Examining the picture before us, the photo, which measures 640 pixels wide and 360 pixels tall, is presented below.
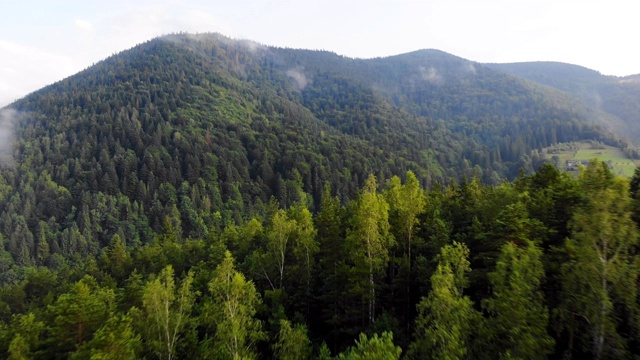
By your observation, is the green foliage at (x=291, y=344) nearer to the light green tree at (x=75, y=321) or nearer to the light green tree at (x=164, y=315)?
the light green tree at (x=164, y=315)

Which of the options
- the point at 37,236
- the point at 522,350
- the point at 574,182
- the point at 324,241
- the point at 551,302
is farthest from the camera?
the point at 37,236

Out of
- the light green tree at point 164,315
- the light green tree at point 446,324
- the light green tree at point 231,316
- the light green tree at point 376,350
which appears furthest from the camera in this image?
the light green tree at point 164,315

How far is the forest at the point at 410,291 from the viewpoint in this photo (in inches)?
934

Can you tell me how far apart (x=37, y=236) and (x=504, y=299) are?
18909 cm

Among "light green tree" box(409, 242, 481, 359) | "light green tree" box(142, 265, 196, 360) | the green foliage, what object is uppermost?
"light green tree" box(409, 242, 481, 359)


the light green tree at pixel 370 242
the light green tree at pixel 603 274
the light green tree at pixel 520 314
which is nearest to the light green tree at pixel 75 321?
the light green tree at pixel 370 242

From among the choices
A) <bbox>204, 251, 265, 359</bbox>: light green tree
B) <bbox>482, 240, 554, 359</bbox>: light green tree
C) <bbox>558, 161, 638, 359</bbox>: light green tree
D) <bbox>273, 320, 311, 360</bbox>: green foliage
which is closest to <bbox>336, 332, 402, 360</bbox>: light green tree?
<bbox>482, 240, 554, 359</bbox>: light green tree

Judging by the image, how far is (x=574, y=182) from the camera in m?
40.4

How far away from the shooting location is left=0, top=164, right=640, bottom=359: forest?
77.8 feet

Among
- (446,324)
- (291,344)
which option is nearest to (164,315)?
(291,344)

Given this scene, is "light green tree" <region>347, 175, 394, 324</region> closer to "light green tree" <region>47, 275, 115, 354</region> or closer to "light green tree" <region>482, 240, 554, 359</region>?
"light green tree" <region>482, 240, 554, 359</region>

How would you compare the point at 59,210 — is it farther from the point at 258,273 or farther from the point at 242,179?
the point at 258,273

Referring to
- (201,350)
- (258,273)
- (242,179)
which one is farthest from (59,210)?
(201,350)

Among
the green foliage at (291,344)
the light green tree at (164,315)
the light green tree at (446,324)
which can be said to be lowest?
the green foliage at (291,344)
